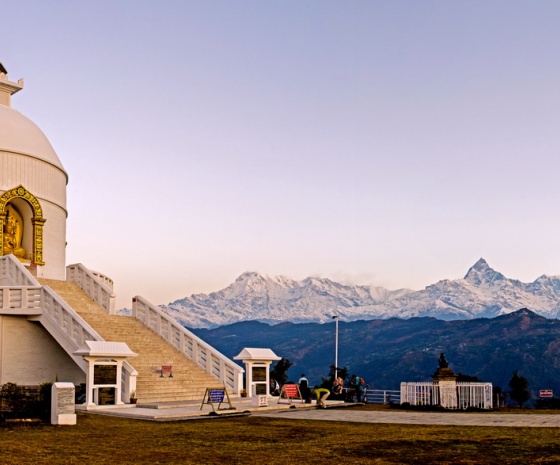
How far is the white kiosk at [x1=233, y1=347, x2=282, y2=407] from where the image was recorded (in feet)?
93.6

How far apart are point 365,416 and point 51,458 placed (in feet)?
36.4

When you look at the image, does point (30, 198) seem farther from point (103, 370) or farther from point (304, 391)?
point (304, 391)

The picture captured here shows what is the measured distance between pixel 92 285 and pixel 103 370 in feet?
35.6

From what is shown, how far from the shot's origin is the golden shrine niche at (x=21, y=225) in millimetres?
34844

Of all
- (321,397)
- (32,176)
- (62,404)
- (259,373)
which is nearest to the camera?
(62,404)

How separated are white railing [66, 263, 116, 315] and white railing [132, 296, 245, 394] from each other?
3.58 feet

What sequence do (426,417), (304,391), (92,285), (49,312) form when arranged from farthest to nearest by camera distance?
(92,285) < (304,391) < (49,312) < (426,417)

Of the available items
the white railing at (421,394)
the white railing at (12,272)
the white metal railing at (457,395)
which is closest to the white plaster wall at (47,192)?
the white railing at (12,272)

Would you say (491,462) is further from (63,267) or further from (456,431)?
(63,267)

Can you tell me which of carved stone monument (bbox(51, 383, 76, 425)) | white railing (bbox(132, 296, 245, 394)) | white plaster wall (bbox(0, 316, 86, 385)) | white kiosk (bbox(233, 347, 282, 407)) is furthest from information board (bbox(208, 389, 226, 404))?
white plaster wall (bbox(0, 316, 86, 385))

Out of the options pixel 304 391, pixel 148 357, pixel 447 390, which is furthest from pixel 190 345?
pixel 447 390

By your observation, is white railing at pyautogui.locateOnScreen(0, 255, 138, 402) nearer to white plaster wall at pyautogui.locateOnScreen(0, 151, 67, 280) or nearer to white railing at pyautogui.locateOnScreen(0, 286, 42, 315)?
white railing at pyautogui.locateOnScreen(0, 286, 42, 315)

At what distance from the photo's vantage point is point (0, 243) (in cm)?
3450

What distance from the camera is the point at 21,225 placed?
3612 centimetres
